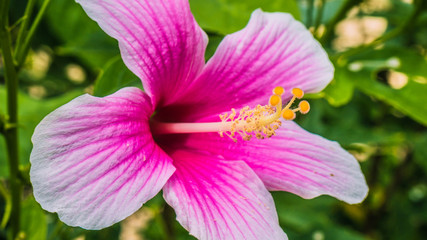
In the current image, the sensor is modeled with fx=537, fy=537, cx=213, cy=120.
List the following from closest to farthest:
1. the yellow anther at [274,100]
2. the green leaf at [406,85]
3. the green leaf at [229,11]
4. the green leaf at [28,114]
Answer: the yellow anther at [274,100] < the green leaf at [229,11] < the green leaf at [406,85] < the green leaf at [28,114]

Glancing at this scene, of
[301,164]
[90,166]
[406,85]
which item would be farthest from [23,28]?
[406,85]

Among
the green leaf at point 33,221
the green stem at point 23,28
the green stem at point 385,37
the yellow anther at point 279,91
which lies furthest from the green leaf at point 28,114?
the green stem at point 385,37

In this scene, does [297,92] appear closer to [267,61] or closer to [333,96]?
[267,61]

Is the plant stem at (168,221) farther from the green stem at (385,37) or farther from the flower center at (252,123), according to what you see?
the green stem at (385,37)

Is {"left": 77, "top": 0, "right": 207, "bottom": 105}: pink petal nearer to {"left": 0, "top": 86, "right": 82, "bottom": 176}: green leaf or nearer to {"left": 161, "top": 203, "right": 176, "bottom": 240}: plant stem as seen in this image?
{"left": 0, "top": 86, "right": 82, "bottom": 176}: green leaf

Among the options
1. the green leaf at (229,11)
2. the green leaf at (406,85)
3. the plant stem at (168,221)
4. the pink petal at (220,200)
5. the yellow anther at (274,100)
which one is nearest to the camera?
the pink petal at (220,200)

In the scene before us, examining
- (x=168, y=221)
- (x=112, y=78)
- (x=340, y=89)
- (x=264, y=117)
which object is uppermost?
(x=112, y=78)

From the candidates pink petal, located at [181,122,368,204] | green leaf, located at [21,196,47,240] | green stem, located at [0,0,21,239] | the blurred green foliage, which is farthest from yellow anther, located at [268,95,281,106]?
green leaf, located at [21,196,47,240]

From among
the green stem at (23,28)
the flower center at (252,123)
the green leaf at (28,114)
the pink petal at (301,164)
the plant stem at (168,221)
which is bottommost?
the plant stem at (168,221)
